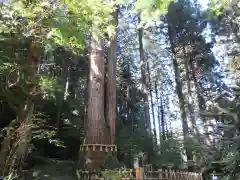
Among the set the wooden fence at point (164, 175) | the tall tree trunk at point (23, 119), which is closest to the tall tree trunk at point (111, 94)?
the wooden fence at point (164, 175)

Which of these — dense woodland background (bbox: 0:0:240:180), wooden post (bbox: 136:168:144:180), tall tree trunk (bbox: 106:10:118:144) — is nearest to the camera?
dense woodland background (bbox: 0:0:240:180)

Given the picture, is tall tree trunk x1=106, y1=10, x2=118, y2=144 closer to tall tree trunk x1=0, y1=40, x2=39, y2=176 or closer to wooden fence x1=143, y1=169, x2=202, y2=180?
wooden fence x1=143, y1=169, x2=202, y2=180

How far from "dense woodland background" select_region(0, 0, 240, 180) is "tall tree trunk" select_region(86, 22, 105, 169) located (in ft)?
0.10

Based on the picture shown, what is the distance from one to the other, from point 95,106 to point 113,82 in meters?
1.49

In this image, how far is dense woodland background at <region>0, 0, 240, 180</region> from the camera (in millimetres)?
4492

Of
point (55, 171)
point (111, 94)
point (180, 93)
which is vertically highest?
point (180, 93)

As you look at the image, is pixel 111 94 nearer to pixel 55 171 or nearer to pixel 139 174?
pixel 55 171

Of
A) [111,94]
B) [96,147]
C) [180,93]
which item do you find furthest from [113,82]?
[180,93]

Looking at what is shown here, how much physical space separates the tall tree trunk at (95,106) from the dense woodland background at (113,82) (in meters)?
0.03

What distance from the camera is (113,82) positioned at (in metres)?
8.83

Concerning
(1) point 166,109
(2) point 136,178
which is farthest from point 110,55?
(1) point 166,109

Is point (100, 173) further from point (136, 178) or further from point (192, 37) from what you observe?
point (192, 37)

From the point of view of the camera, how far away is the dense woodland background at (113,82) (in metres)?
4.49

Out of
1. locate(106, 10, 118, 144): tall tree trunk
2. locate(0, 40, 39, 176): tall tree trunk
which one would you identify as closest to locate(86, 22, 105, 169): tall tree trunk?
locate(106, 10, 118, 144): tall tree trunk
